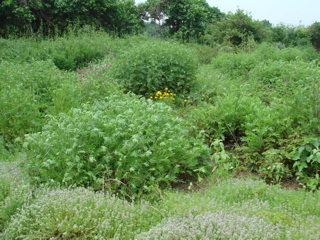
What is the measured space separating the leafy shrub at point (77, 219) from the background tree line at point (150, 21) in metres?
15.6

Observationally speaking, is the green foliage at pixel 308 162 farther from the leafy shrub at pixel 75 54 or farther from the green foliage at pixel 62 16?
the green foliage at pixel 62 16

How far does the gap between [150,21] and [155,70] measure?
2072 cm

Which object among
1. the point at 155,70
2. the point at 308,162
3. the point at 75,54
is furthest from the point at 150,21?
the point at 308,162

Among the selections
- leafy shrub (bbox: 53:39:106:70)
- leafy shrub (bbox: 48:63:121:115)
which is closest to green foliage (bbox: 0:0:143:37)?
leafy shrub (bbox: 53:39:106:70)

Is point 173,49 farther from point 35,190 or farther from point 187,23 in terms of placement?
point 187,23

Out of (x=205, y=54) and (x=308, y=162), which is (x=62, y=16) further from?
(x=308, y=162)

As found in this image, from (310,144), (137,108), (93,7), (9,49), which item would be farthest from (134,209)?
(93,7)

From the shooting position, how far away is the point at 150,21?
26.5 meters

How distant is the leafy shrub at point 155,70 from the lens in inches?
275

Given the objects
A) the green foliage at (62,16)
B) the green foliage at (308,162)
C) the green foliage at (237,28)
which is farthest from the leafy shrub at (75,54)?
the green foliage at (237,28)

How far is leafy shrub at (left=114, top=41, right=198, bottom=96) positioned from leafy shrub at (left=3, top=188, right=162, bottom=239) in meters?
4.29

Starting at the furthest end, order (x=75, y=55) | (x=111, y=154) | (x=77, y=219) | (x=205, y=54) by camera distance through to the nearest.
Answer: (x=205, y=54), (x=75, y=55), (x=111, y=154), (x=77, y=219)

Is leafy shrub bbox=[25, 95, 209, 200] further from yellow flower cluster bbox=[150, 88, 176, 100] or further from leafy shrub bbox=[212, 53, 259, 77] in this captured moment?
leafy shrub bbox=[212, 53, 259, 77]

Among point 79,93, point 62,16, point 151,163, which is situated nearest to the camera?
point 151,163
